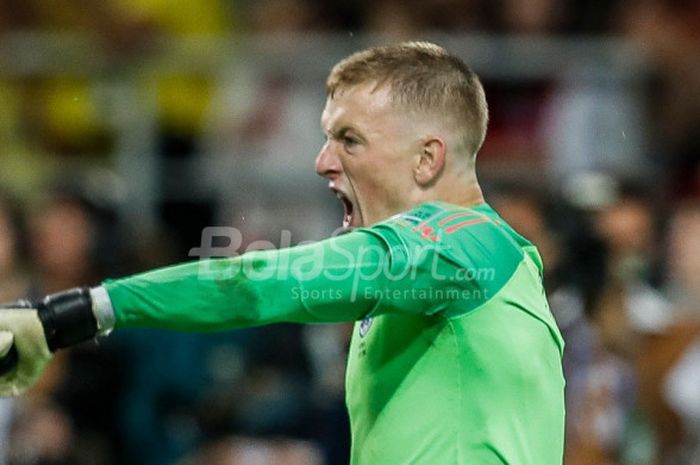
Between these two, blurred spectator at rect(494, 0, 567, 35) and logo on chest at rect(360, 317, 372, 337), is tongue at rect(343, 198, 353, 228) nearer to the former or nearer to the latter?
logo on chest at rect(360, 317, 372, 337)

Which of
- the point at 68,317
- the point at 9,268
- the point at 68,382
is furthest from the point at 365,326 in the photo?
the point at 9,268

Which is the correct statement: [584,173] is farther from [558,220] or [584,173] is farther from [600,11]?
[600,11]

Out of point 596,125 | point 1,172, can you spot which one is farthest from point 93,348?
point 596,125

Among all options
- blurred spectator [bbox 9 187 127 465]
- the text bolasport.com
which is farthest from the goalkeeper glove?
blurred spectator [bbox 9 187 127 465]

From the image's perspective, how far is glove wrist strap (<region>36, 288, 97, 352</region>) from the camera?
10.8 ft

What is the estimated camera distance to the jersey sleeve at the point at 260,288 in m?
3.28

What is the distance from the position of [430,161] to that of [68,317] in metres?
1.05

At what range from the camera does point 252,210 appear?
8023 millimetres

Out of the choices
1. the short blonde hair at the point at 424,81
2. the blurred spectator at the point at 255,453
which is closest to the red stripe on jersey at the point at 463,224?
the short blonde hair at the point at 424,81

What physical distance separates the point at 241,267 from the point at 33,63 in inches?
216

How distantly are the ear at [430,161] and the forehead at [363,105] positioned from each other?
0.13 meters

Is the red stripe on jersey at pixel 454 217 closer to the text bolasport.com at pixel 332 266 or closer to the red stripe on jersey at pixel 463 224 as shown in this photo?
the red stripe on jersey at pixel 463 224

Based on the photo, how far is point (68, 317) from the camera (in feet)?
10.9

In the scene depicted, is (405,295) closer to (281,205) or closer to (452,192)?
(452,192)
